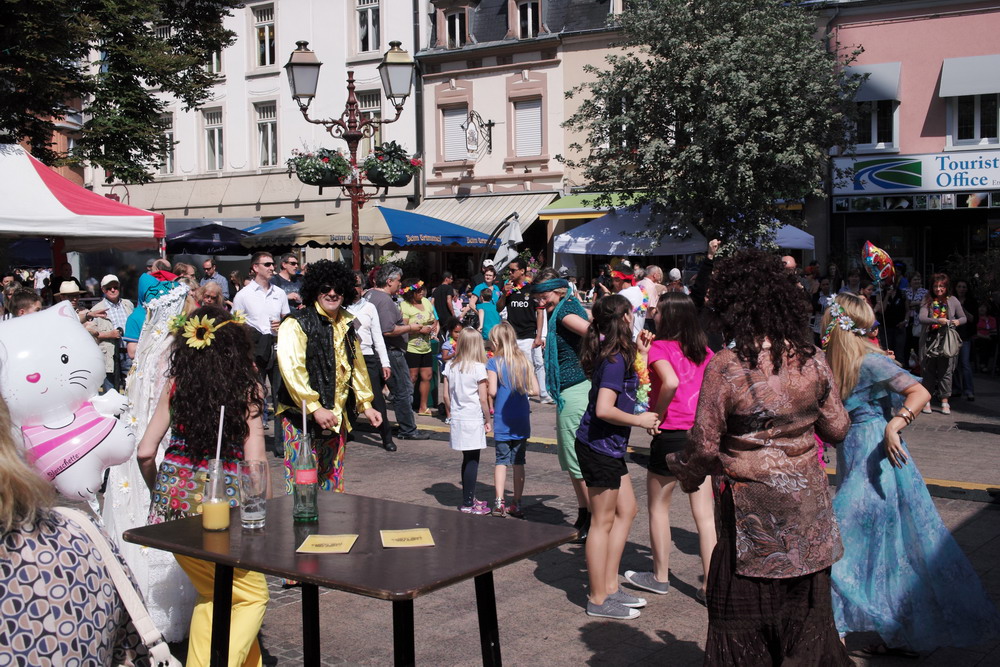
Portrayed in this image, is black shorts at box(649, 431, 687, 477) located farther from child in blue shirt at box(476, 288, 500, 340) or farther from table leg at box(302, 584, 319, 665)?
child in blue shirt at box(476, 288, 500, 340)

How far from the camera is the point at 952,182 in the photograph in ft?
73.6

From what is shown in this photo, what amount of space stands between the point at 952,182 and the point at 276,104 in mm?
18888

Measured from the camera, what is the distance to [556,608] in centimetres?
566

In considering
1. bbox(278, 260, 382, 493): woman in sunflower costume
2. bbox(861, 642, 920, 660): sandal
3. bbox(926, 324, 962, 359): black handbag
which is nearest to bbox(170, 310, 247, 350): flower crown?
bbox(278, 260, 382, 493): woman in sunflower costume

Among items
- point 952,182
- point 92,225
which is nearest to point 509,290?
point 92,225

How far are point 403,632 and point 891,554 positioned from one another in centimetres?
274

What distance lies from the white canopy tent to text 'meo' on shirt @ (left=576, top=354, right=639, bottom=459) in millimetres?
15412

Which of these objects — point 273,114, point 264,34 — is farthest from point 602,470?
point 264,34

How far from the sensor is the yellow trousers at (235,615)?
4.09 m

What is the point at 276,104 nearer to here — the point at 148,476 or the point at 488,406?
the point at 488,406

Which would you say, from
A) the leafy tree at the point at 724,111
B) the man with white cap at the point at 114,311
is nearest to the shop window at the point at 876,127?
the leafy tree at the point at 724,111

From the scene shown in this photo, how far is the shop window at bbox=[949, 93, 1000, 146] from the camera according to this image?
22.1 metres

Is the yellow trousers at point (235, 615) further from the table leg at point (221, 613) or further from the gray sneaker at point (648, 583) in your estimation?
the gray sneaker at point (648, 583)

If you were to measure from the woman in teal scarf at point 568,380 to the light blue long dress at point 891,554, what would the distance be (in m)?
1.95
